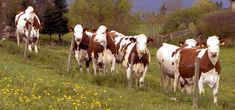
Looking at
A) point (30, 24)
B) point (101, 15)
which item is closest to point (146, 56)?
point (30, 24)

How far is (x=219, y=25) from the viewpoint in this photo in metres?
72.6

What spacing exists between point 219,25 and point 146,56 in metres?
52.4

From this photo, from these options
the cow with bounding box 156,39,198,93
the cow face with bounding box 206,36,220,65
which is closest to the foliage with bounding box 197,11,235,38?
the cow with bounding box 156,39,198,93

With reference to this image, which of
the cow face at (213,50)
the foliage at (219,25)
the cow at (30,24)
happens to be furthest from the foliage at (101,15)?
the cow face at (213,50)

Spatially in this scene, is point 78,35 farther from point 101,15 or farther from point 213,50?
point 101,15

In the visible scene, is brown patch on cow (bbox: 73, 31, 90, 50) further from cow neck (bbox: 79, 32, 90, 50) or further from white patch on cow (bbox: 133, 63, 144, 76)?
white patch on cow (bbox: 133, 63, 144, 76)

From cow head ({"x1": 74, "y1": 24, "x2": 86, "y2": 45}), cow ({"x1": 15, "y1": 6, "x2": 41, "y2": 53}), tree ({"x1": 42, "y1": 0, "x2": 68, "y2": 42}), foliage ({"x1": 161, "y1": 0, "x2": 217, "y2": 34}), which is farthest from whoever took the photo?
foliage ({"x1": 161, "y1": 0, "x2": 217, "y2": 34})

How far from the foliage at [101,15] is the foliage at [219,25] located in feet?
46.7

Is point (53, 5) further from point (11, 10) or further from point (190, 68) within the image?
point (190, 68)

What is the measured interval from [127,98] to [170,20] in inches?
3165

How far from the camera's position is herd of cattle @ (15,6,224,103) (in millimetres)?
18719

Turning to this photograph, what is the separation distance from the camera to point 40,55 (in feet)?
94.0

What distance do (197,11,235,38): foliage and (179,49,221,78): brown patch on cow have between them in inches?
2049

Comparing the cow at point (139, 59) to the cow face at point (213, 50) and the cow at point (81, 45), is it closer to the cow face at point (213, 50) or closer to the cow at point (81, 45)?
the cow face at point (213, 50)
